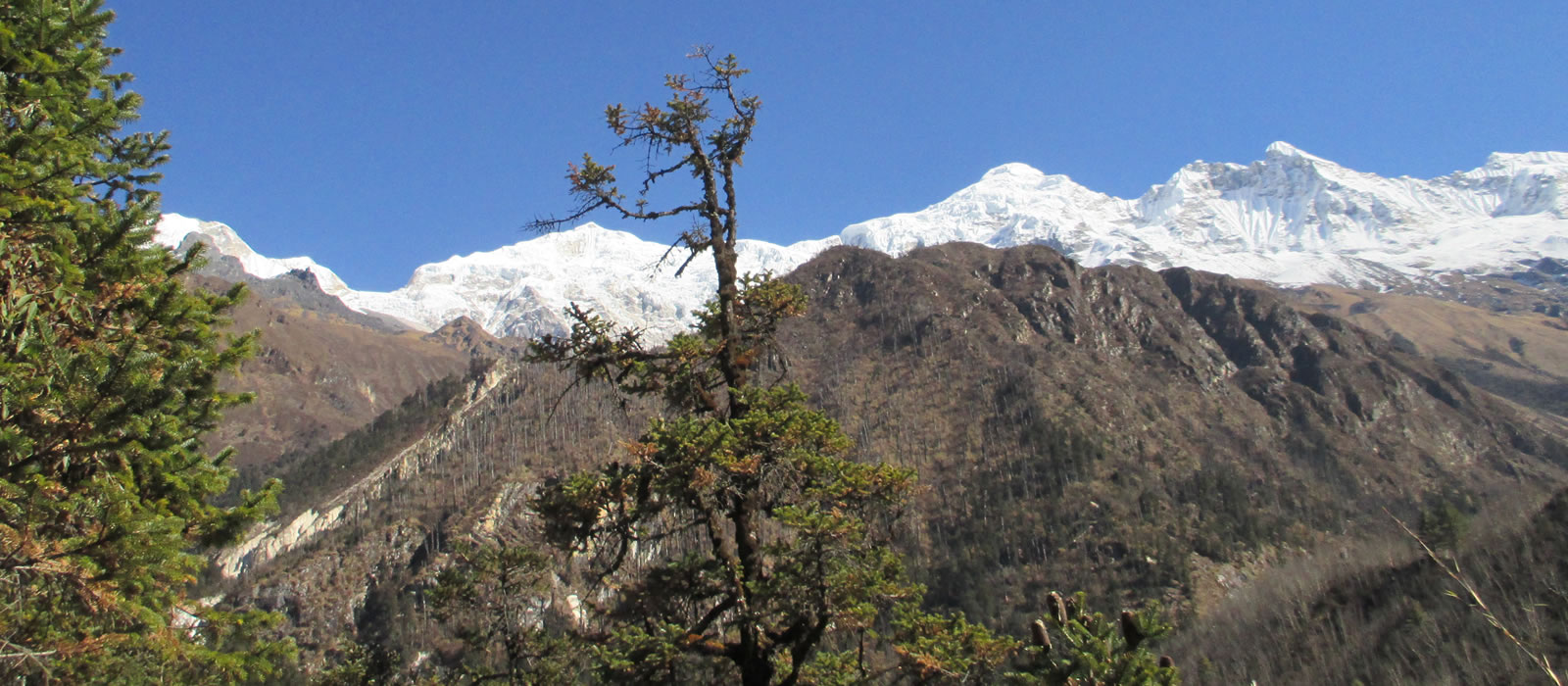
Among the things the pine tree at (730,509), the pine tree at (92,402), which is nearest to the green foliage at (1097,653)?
the pine tree at (730,509)

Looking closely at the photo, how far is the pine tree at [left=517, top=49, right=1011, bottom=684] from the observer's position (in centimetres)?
821

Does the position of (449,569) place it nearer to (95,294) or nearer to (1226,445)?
(95,294)

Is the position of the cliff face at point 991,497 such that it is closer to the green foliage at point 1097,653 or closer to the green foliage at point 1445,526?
the green foliage at point 1445,526

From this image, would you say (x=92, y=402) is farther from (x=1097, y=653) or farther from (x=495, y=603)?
(x=495, y=603)

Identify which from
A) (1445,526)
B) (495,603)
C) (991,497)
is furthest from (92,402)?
(991,497)

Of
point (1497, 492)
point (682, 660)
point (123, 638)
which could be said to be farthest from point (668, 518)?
point (1497, 492)

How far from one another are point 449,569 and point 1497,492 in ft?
765

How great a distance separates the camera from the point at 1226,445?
195 m

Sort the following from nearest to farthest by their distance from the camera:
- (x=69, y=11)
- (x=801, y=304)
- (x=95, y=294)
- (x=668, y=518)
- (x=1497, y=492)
Result: (x=95, y=294) → (x=69, y=11) → (x=668, y=518) → (x=801, y=304) → (x=1497, y=492)

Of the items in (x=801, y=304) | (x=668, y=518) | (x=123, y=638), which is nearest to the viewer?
(x=123, y=638)

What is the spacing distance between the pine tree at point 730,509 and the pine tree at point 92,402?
3185 millimetres

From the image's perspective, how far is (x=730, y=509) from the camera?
8.95 metres

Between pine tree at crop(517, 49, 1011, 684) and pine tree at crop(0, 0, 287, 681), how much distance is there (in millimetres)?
3185

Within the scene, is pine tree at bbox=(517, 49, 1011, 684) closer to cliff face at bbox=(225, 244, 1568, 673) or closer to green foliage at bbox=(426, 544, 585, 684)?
green foliage at bbox=(426, 544, 585, 684)
